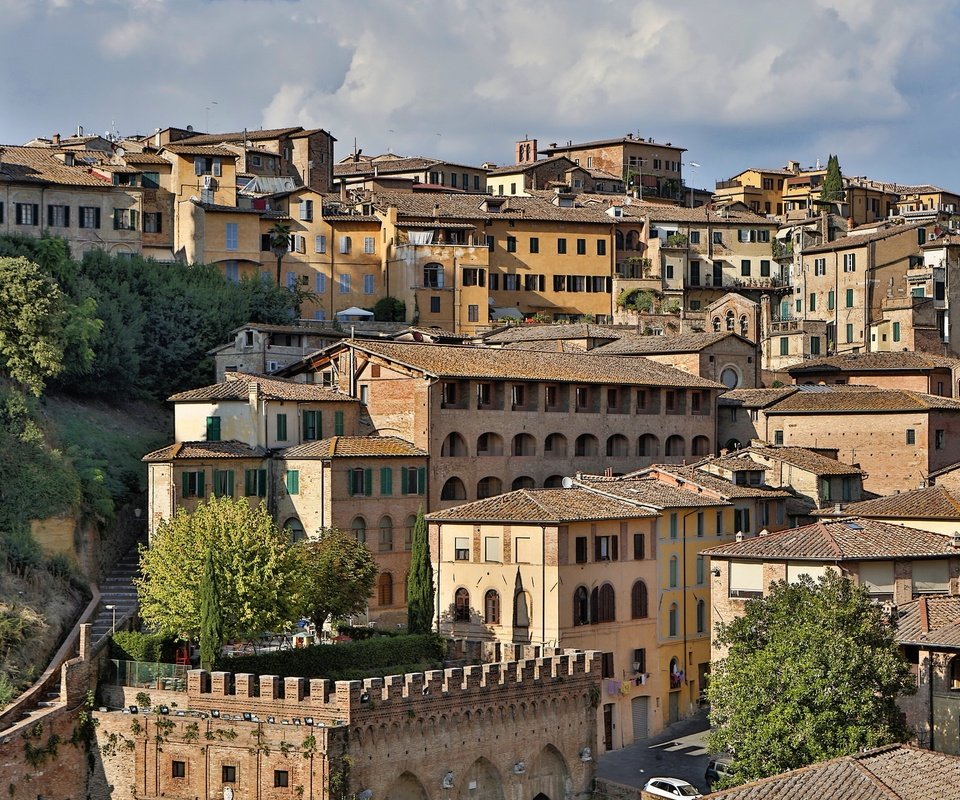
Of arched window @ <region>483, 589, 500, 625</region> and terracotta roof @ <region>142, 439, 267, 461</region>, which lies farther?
terracotta roof @ <region>142, 439, 267, 461</region>

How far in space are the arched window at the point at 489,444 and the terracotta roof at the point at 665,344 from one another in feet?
43.0

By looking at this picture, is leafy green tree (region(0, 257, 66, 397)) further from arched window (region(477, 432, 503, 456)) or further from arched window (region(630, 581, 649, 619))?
arched window (region(630, 581, 649, 619))

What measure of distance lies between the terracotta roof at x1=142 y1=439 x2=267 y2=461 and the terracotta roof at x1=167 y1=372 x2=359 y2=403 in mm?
1762

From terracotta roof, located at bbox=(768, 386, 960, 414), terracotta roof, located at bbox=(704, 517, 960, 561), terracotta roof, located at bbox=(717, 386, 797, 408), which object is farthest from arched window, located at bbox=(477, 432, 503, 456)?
terracotta roof, located at bbox=(768, 386, 960, 414)

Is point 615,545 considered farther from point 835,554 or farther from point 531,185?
point 531,185

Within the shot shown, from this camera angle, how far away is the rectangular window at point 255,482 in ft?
208

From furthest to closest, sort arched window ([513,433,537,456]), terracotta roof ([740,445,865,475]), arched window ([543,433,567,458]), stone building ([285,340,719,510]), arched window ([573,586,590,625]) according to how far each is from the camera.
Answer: arched window ([543,433,567,458]) → arched window ([513,433,537,456]) → terracotta roof ([740,445,865,475]) → stone building ([285,340,719,510]) → arched window ([573,586,590,625])

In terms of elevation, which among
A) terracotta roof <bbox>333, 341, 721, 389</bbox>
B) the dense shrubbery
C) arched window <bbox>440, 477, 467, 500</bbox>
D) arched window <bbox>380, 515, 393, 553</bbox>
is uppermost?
terracotta roof <bbox>333, 341, 721, 389</bbox>

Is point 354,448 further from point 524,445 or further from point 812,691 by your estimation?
point 812,691

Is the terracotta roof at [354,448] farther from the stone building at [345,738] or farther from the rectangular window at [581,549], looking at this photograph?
the stone building at [345,738]

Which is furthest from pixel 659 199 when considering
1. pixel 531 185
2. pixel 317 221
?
pixel 317 221

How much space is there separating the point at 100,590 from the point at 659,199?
78.6 m

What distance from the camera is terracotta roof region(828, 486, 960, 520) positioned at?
204 ft

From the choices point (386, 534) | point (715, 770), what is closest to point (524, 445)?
point (386, 534)
